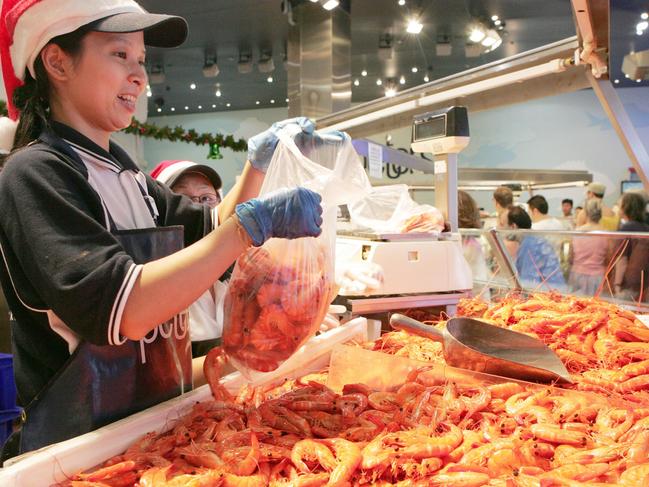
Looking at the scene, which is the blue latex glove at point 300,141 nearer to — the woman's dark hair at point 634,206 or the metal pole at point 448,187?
the metal pole at point 448,187

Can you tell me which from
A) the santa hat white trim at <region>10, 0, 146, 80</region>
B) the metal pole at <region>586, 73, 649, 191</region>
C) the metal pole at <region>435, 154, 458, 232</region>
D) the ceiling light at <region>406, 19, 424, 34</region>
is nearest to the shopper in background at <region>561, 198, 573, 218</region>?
the ceiling light at <region>406, 19, 424, 34</region>

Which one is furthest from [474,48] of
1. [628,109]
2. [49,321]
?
[49,321]

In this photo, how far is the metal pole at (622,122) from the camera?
1.89 meters

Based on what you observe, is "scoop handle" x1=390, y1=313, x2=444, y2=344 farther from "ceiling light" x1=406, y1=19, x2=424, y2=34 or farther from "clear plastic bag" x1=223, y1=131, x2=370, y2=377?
"ceiling light" x1=406, y1=19, x2=424, y2=34

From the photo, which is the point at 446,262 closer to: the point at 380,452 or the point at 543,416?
the point at 543,416

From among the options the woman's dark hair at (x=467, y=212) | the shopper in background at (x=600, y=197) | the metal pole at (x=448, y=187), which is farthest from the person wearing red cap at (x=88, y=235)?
the shopper in background at (x=600, y=197)

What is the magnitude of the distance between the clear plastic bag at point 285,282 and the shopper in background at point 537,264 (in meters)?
1.91

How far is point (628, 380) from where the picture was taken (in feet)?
5.14

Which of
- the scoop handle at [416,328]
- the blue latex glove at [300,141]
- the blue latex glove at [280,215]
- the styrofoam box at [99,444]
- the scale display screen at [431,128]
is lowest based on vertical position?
the styrofoam box at [99,444]

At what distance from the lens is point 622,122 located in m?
1.94

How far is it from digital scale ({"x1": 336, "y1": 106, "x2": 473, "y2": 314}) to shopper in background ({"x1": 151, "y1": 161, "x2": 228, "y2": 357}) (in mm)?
559

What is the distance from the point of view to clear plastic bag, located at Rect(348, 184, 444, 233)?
2561 millimetres

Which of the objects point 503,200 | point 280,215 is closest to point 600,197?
point 503,200

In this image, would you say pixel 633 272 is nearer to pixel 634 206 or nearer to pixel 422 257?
pixel 422 257
